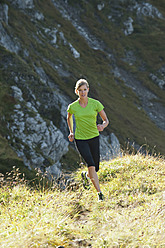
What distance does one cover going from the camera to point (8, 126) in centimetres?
1720

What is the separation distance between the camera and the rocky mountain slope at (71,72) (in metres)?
18.7

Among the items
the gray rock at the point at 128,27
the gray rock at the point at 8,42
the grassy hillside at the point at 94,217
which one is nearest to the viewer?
the grassy hillside at the point at 94,217

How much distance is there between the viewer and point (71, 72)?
126 ft

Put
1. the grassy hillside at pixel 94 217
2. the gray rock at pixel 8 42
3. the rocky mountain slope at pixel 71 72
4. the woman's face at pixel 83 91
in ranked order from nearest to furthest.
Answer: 1. the grassy hillside at pixel 94 217
2. the woman's face at pixel 83 91
3. the rocky mountain slope at pixel 71 72
4. the gray rock at pixel 8 42

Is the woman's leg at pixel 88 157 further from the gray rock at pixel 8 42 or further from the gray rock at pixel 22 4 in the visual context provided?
the gray rock at pixel 22 4

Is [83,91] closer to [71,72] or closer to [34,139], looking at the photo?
[34,139]

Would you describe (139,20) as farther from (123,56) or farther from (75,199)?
(75,199)

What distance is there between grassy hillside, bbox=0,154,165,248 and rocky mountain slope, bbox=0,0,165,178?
8.39ft

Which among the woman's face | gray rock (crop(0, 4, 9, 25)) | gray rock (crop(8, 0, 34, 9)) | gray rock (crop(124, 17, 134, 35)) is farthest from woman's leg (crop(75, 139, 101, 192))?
gray rock (crop(124, 17, 134, 35))

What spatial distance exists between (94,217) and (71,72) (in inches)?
1396

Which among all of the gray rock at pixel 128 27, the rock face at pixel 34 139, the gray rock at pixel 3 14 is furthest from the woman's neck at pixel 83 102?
the gray rock at pixel 128 27

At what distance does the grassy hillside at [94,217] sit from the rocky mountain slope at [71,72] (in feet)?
8.39

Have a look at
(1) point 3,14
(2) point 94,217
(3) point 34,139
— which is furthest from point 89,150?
(1) point 3,14

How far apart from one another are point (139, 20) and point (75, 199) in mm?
72798
